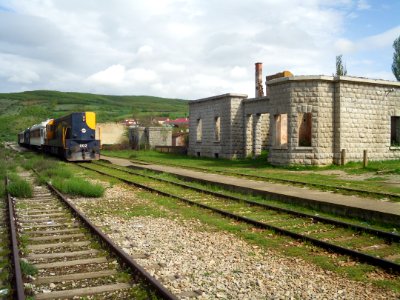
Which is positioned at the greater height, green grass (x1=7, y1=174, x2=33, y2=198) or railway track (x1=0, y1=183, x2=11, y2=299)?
green grass (x1=7, y1=174, x2=33, y2=198)

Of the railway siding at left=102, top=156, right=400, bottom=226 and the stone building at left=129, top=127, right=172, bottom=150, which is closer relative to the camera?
the railway siding at left=102, top=156, right=400, bottom=226

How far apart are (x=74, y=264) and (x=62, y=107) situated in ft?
374

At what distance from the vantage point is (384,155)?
2400cm

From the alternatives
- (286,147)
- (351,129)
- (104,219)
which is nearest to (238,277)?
(104,219)

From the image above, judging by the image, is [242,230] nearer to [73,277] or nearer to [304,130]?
[73,277]

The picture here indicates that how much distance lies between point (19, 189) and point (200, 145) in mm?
21746

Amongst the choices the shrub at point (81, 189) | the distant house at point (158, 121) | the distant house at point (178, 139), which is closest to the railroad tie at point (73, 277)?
the shrub at point (81, 189)

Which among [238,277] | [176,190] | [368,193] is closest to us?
[238,277]

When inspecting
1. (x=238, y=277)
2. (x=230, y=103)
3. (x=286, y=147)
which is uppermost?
(x=230, y=103)

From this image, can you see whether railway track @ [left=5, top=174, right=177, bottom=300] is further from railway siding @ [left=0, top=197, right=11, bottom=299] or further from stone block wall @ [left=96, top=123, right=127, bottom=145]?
stone block wall @ [left=96, top=123, right=127, bottom=145]

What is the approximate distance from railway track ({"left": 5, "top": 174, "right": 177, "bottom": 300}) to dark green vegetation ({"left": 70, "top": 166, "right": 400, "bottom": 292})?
166 cm

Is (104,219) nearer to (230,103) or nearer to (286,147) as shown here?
(286,147)

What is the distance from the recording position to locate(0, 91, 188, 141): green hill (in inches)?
3573

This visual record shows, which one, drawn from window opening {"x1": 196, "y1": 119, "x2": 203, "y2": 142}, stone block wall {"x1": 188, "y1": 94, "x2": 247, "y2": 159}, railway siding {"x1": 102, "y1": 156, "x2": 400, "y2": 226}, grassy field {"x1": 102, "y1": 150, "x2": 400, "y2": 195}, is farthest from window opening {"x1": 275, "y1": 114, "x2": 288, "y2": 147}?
window opening {"x1": 196, "y1": 119, "x2": 203, "y2": 142}
